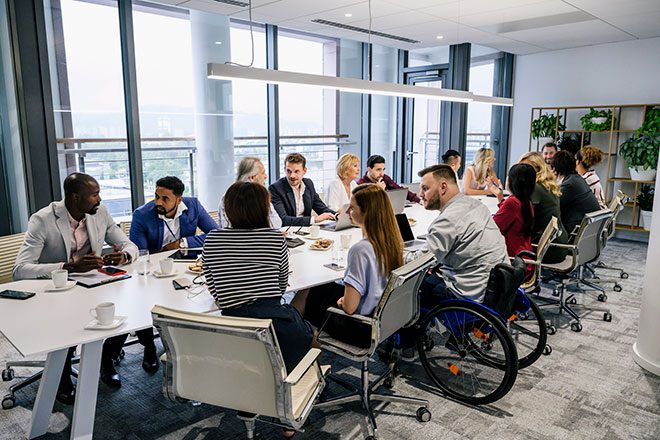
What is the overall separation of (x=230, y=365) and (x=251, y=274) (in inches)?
18.0

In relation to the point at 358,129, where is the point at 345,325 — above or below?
below

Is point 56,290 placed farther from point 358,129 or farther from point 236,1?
point 358,129


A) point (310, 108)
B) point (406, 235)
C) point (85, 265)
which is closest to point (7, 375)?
point (85, 265)

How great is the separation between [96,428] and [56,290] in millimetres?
706

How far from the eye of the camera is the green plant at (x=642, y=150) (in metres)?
6.27

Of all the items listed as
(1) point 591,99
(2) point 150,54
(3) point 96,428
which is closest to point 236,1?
(2) point 150,54

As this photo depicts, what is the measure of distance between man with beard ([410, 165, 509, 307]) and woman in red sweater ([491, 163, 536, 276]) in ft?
2.21

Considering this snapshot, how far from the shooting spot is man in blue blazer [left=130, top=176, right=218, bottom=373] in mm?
3150

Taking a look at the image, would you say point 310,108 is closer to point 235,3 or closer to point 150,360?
point 235,3

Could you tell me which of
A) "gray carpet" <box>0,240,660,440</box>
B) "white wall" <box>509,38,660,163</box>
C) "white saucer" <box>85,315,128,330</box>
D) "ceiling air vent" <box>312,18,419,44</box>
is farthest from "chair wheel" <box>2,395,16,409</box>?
"white wall" <box>509,38,660,163</box>

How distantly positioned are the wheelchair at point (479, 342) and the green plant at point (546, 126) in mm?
5004

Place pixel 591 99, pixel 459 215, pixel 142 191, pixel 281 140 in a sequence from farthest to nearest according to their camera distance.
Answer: pixel 591 99, pixel 281 140, pixel 142 191, pixel 459 215

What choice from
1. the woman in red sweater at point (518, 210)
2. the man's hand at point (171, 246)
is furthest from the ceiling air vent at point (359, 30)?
the man's hand at point (171, 246)

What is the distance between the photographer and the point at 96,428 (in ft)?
8.09
